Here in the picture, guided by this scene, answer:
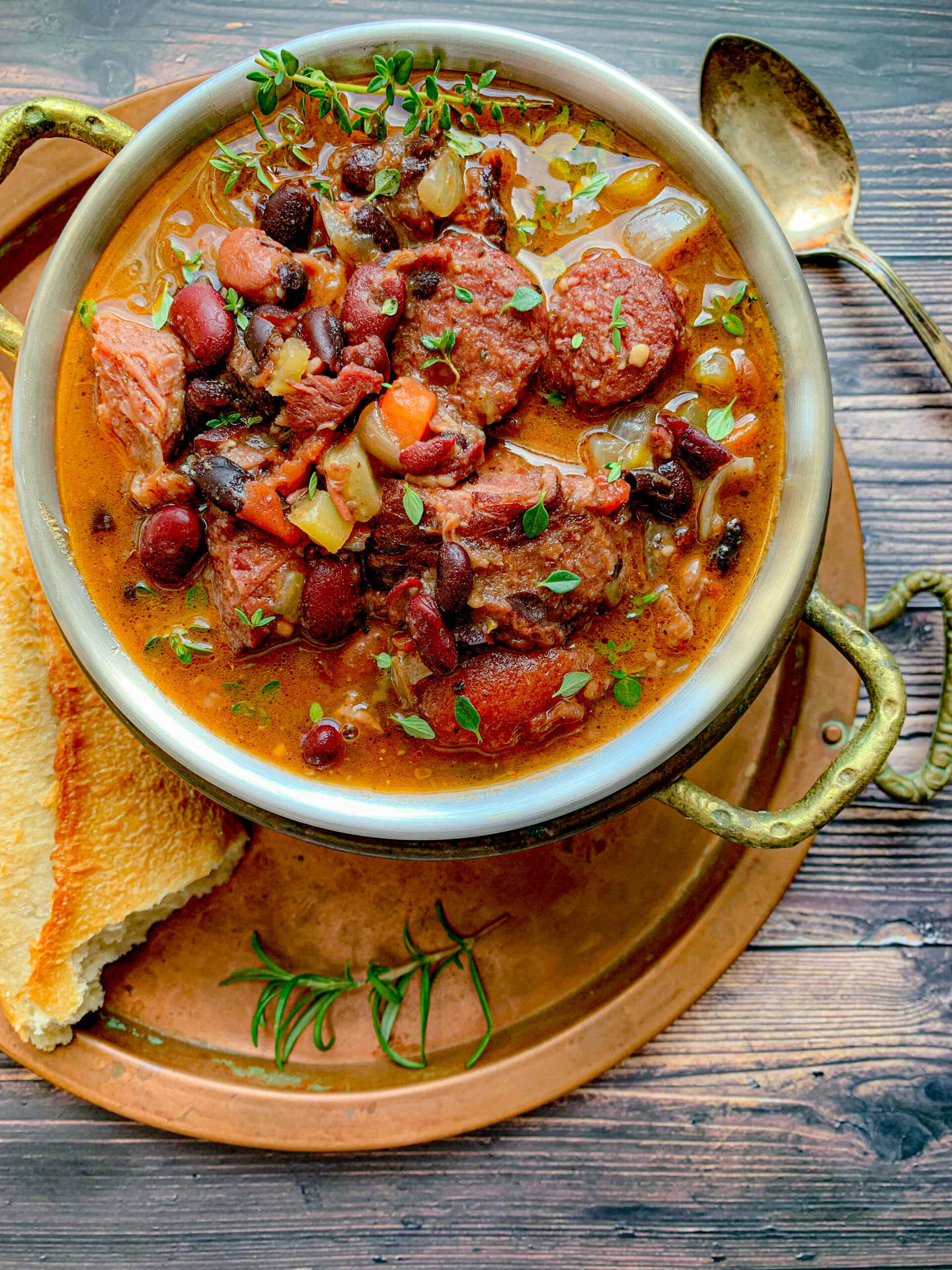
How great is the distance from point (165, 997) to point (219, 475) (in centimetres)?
144

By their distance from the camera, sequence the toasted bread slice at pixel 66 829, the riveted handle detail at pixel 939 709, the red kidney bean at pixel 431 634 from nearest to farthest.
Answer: the red kidney bean at pixel 431 634
the toasted bread slice at pixel 66 829
the riveted handle detail at pixel 939 709

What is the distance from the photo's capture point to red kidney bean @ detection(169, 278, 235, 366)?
6.07 ft

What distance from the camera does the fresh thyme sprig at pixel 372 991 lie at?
243 centimetres

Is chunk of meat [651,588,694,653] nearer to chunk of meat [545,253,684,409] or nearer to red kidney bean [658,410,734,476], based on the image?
red kidney bean [658,410,734,476]

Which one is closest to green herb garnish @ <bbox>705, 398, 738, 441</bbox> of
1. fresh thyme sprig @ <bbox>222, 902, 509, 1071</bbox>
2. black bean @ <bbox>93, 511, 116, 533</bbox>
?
black bean @ <bbox>93, 511, 116, 533</bbox>

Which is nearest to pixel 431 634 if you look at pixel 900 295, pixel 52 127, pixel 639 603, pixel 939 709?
pixel 639 603

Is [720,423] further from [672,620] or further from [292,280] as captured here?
[292,280]

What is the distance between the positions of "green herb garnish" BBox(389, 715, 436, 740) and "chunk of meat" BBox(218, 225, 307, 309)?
85cm

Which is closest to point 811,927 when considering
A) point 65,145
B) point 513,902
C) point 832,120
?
point 513,902

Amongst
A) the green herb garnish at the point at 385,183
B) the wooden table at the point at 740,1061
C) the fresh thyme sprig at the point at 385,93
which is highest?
the fresh thyme sprig at the point at 385,93

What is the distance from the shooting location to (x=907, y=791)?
2.59 m

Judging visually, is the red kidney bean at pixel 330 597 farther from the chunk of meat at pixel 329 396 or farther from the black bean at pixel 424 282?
the black bean at pixel 424 282

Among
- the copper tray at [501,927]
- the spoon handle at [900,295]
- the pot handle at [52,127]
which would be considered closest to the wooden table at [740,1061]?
the spoon handle at [900,295]

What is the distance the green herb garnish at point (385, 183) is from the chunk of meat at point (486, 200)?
128 millimetres
